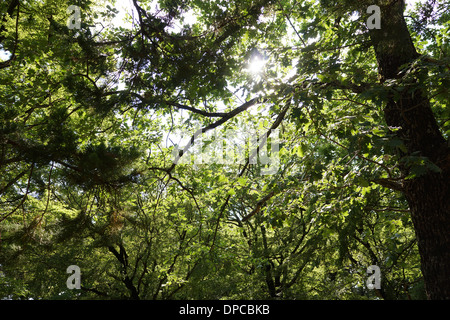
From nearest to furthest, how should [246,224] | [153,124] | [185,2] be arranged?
[185,2], [153,124], [246,224]

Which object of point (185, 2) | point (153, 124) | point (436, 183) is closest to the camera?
point (436, 183)

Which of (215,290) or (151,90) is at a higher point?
(151,90)

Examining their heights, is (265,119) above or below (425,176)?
above

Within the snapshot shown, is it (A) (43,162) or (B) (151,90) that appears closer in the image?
(A) (43,162)

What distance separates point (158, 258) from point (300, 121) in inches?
353

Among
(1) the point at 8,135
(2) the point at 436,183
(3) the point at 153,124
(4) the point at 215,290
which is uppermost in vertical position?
(3) the point at 153,124

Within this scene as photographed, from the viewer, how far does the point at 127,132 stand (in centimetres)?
754

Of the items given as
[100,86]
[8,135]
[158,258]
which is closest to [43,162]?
[8,135]

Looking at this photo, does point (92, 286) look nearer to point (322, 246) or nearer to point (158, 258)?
point (158, 258)

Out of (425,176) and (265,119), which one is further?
(265,119)

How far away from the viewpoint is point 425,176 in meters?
3.54

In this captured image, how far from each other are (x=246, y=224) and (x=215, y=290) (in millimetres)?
3261

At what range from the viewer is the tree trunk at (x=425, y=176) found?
3.32 meters

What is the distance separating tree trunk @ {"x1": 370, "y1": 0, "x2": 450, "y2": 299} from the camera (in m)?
3.32
